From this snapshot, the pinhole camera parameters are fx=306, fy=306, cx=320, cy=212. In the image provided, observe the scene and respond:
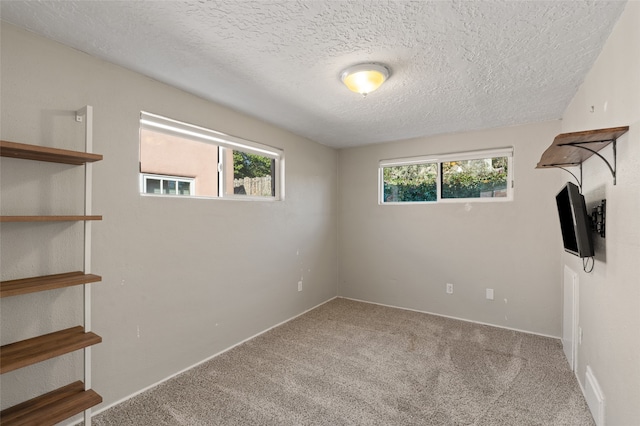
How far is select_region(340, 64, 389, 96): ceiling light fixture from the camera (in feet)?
6.89

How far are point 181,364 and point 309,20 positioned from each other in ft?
8.89

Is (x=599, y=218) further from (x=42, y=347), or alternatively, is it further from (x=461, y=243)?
(x=42, y=347)

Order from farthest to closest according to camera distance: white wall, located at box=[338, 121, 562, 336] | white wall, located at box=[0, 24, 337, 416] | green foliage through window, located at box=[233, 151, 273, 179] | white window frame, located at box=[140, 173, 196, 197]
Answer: white wall, located at box=[338, 121, 562, 336] → green foliage through window, located at box=[233, 151, 273, 179] → white window frame, located at box=[140, 173, 196, 197] → white wall, located at box=[0, 24, 337, 416]

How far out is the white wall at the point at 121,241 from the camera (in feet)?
5.65

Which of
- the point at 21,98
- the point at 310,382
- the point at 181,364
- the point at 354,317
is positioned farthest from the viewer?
the point at 354,317

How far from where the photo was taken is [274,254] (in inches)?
140

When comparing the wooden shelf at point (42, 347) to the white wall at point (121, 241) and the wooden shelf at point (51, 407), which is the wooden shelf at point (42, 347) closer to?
the white wall at point (121, 241)

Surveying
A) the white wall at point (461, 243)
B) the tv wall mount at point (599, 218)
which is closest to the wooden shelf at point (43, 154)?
the tv wall mount at point (599, 218)

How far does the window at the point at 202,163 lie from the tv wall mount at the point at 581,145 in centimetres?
260

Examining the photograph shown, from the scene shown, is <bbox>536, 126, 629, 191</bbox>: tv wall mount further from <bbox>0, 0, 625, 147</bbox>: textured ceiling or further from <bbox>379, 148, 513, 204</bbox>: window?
<bbox>379, 148, 513, 204</bbox>: window

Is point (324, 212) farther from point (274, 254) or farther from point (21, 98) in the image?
point (21, 98)

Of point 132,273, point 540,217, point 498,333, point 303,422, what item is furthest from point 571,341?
point 132,273

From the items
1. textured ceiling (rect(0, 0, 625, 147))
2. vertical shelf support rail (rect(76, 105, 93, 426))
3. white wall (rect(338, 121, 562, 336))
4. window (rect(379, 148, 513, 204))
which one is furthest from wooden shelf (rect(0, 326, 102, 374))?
window (rect(379, 148, 513, 204))

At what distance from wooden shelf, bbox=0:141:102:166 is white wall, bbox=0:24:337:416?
10cm
